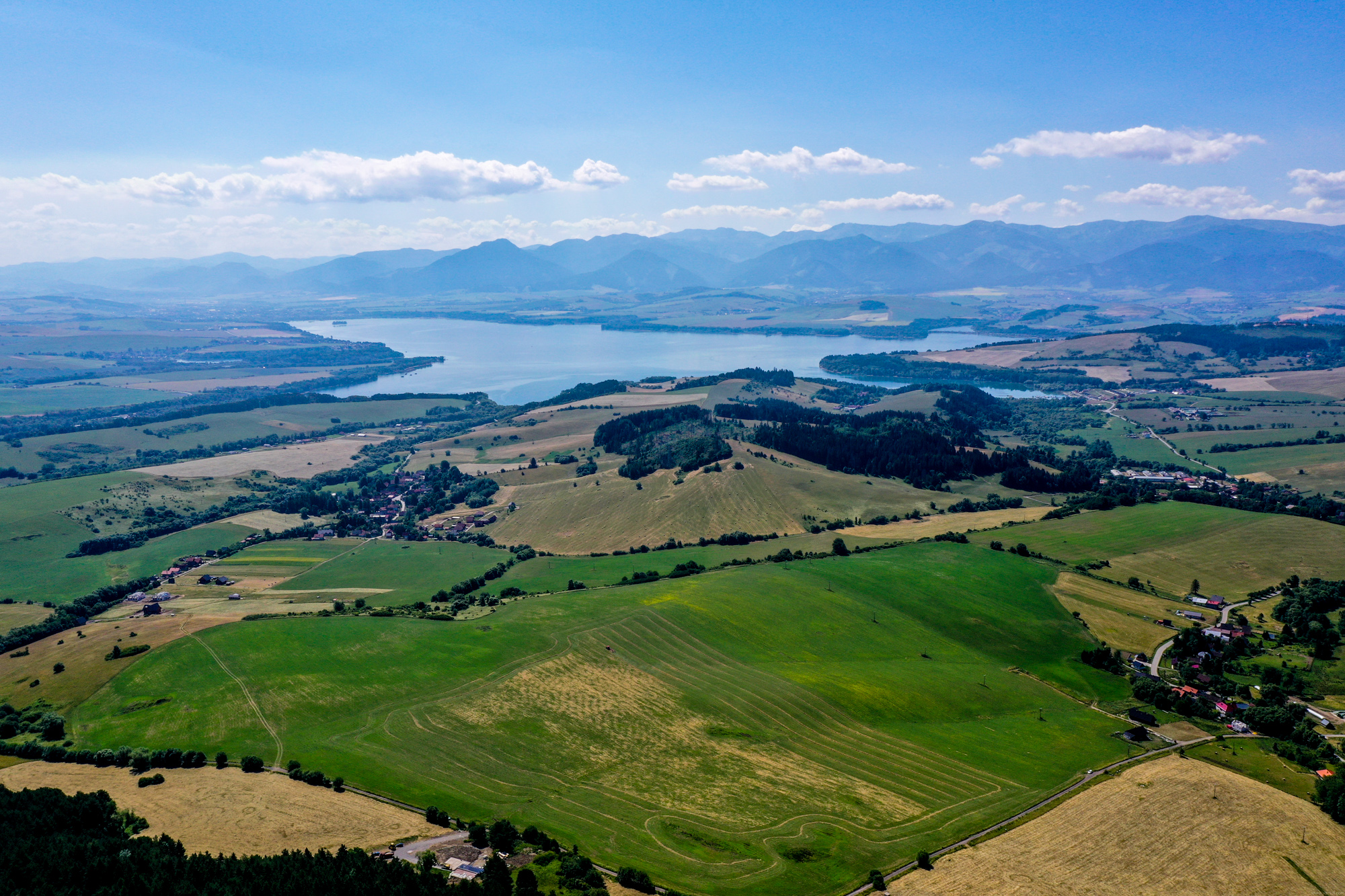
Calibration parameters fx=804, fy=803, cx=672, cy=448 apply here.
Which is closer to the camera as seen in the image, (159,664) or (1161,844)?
(1161,844)

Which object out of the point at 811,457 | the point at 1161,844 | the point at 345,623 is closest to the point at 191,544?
the point at 345,623

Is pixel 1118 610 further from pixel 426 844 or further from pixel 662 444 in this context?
pixel 662 444

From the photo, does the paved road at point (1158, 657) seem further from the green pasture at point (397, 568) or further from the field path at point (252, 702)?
the green pasture at point (397, 568)

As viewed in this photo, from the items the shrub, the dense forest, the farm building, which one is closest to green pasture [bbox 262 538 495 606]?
the dense forest

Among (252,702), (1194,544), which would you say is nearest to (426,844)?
(252,702)

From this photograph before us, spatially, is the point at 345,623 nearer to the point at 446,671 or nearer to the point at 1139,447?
the point at 446,671

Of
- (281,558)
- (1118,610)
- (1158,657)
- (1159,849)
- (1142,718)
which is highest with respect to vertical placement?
(1159,849)
